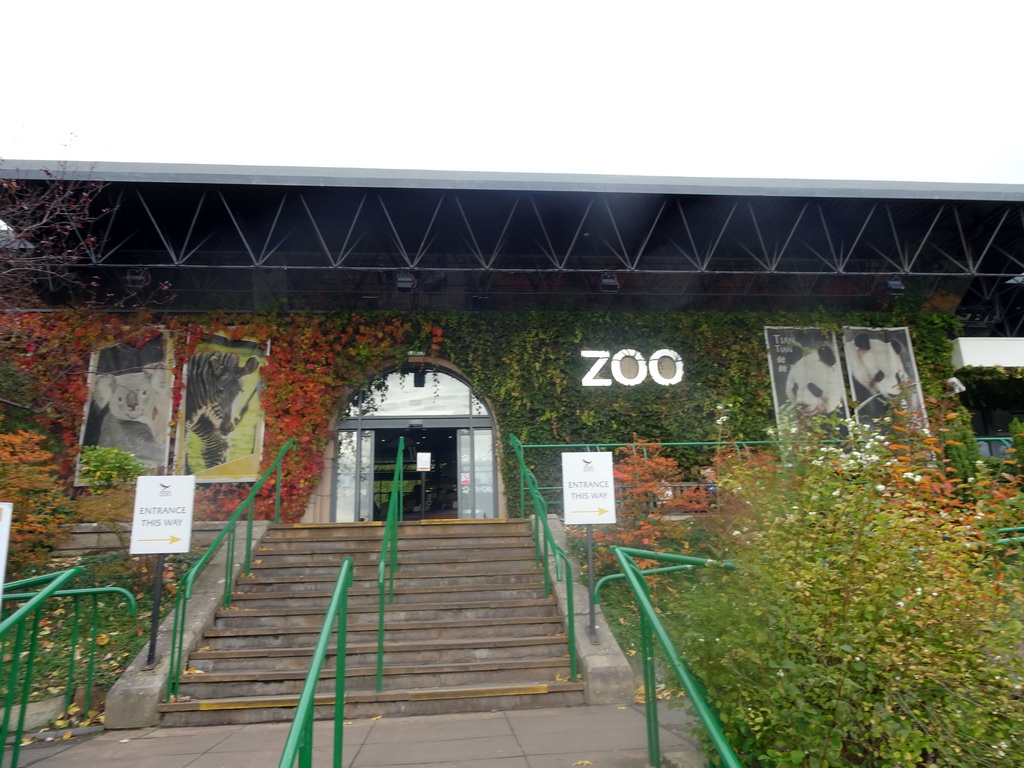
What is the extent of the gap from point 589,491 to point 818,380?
9859 mm

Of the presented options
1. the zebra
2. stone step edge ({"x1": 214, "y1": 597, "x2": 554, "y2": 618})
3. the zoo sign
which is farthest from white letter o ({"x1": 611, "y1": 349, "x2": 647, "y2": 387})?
the zebra

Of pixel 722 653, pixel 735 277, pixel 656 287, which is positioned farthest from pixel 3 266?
pixel 735 277

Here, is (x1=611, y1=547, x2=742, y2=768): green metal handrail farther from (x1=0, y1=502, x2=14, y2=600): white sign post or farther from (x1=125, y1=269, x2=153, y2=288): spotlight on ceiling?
(x1=125, y1=269, x2=153, y2=288): spotlight on ceiling

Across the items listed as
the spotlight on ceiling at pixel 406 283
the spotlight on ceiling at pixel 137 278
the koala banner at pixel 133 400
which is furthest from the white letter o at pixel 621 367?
the spotlight on ceiling at pixel 137 278

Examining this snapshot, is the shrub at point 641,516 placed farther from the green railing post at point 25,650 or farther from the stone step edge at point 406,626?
the green railing post at point 25,650

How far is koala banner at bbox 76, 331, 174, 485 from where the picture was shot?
41.8ft

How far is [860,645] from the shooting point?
2578 millimetres

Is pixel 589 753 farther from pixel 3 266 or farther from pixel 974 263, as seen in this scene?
pixel 974 263

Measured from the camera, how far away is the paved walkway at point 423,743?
4.44m

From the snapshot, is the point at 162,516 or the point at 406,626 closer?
the point at 162,516

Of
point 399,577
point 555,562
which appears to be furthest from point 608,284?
point 399,577

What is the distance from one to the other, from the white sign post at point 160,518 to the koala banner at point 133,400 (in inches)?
278

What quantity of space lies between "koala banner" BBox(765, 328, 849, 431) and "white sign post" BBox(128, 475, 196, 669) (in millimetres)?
12144

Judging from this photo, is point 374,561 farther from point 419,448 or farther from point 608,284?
point 608,284
